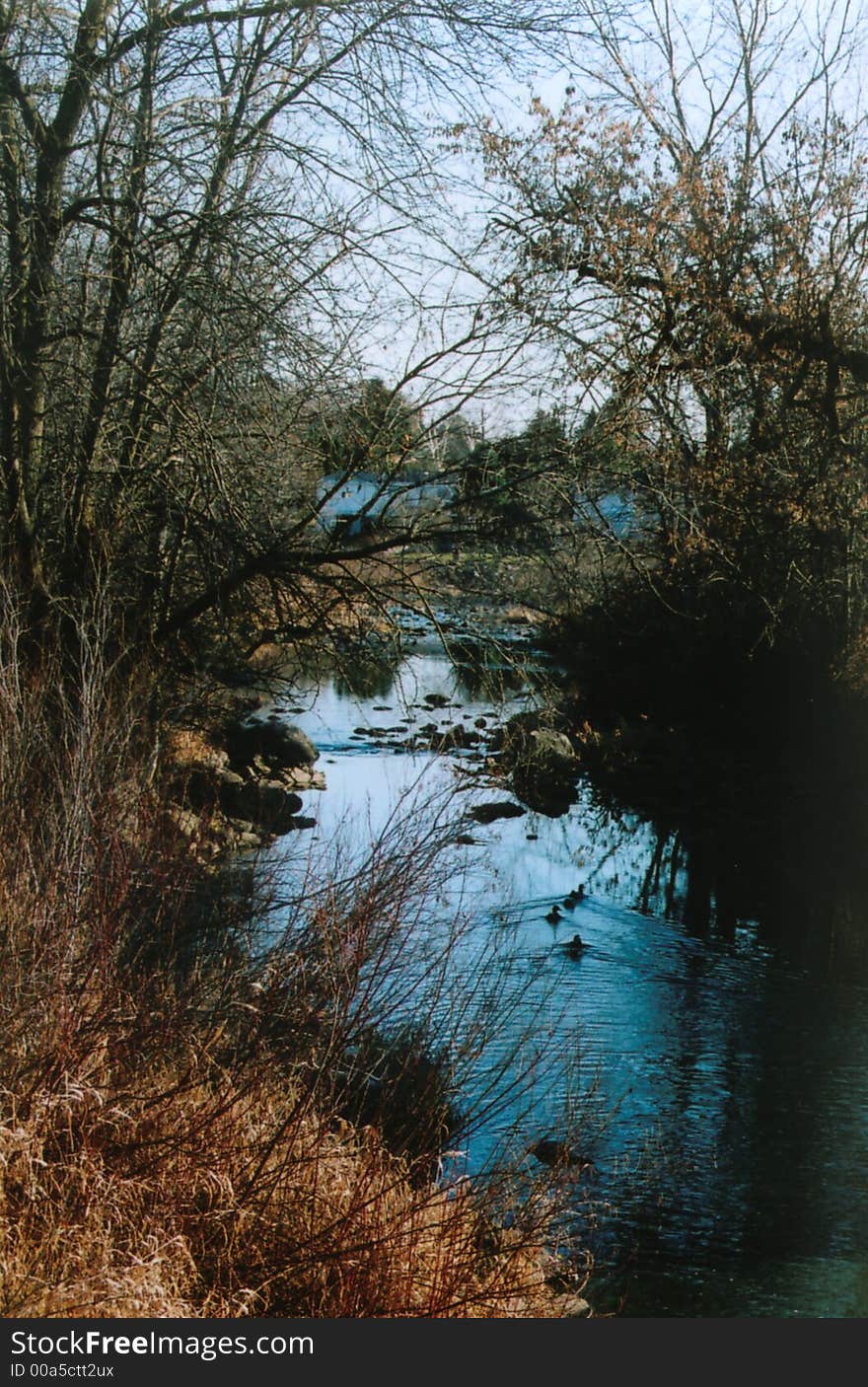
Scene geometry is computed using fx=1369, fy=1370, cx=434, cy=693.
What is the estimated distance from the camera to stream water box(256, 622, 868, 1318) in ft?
17.8

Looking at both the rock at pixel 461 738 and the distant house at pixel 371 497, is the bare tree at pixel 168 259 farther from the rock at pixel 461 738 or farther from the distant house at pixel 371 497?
the rock at pixel 461 738

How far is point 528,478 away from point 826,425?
4.15m

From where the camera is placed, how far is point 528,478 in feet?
31.1

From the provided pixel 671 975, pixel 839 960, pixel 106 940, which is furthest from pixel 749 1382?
pixel 839 960

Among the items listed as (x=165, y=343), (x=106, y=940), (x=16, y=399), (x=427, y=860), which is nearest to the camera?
(x=106, y=940)

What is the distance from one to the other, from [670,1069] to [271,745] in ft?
24.8

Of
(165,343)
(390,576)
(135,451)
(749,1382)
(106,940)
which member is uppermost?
(165,343)

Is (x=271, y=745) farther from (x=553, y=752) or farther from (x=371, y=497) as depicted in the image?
(x=371, y=497)

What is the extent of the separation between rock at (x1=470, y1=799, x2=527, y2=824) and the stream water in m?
0.25

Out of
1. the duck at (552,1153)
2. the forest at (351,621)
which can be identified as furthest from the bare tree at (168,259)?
the duck at (552,1153)

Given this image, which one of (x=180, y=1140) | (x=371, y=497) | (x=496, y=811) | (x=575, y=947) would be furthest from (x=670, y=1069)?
(x=496, y=811)

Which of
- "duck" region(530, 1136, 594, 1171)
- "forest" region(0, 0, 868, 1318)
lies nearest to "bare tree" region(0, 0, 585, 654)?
"forest" region(0, 0, 868, 1318)

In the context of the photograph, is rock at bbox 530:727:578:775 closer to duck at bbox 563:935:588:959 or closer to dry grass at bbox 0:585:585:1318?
duck at bbox 563:935:588:959

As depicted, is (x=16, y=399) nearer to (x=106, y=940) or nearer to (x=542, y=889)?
(x=106, y=940)
